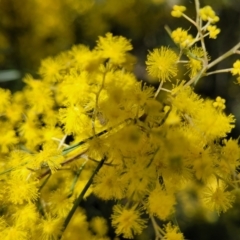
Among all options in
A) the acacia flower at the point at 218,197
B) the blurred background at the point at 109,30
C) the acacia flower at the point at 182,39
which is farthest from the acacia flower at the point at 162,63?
the blurred background at the point at 109,30

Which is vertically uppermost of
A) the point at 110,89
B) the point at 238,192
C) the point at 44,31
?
the point at 44,31

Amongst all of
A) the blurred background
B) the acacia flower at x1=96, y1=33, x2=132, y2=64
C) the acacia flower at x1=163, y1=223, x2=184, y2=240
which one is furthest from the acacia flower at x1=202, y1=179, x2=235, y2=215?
the blurred background

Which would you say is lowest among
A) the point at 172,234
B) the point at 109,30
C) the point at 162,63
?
the point at 172,234

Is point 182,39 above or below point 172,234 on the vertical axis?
above

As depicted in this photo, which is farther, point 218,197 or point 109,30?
point 109,30

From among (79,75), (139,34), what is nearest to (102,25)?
(139,34)

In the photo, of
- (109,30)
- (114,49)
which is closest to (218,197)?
(114,49)

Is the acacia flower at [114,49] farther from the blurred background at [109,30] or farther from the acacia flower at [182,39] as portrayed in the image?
the blurred background at [109,30]

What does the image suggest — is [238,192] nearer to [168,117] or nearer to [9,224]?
[168,117]

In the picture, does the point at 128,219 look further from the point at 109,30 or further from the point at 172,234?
the point at 109,30
